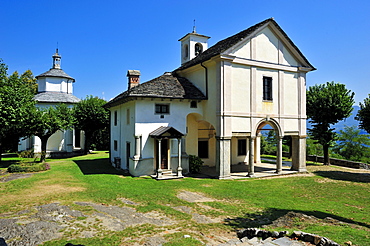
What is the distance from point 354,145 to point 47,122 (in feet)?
136

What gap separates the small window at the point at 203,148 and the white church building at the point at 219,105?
0.11 meters

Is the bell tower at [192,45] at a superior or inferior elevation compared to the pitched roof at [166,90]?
superior

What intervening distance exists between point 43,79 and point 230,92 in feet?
96.0

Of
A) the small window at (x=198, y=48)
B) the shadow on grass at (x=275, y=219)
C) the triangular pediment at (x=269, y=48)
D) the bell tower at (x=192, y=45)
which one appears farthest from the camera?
the small window at (x=198, y=48)

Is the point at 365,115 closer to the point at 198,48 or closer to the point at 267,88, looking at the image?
the point at 267,88

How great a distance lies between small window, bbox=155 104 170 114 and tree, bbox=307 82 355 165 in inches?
641

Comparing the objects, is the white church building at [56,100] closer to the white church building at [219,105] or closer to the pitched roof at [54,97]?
the pitched roof at [54,97]

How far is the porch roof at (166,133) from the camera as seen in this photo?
17995mm

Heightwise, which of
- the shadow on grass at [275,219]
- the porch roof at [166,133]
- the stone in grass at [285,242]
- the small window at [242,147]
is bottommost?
the shadow on grass at [275,219]

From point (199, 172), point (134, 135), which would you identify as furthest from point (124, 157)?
point (199, 172)

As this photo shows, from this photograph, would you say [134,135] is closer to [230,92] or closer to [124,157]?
[124,157]

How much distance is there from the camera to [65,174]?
1931cm

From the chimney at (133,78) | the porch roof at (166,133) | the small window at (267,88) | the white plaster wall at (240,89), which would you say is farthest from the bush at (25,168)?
the small window at (267,88)

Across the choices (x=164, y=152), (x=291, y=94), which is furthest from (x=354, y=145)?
(x=164, y=152)
